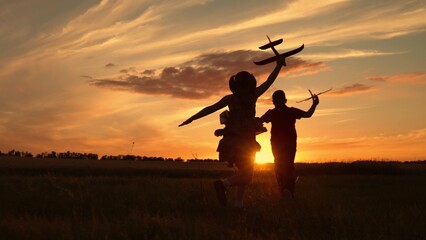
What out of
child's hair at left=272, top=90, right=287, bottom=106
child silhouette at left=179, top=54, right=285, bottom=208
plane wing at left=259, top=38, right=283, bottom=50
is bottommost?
child silhouette at left=179, top=54, right=285, bottom=208

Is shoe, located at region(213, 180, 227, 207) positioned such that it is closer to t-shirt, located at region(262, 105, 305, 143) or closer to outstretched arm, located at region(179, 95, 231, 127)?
outstretched arm, located at region(179, 95, 231, 127)

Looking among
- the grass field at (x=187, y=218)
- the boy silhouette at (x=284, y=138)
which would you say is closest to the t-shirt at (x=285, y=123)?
the boy silhouette at (x=284, y=138)

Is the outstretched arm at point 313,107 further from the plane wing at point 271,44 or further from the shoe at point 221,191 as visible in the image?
the shoe at point 221,191

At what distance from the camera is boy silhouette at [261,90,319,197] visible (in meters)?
10.1

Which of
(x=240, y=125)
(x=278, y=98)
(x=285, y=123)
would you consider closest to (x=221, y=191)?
(x=240, y=125)

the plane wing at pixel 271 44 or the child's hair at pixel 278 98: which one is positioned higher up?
the plane wing at pixel 271 44

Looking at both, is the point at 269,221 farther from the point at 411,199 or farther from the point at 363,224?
the point at 411,199

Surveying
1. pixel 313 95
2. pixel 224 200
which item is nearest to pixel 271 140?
pixel 313 95

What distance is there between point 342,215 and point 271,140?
3.76 metres

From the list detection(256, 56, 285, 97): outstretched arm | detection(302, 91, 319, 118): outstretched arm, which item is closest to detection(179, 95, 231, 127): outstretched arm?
detection(256, 56, 285, 97): outstretched arm

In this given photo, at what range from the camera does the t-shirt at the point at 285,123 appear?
403 inches

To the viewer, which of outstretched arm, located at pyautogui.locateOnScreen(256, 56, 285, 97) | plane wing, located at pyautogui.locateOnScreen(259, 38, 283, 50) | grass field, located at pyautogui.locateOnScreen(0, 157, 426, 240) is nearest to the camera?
grass field, located at pyautogui.locateOnScreen(0, 157, 426, 240)

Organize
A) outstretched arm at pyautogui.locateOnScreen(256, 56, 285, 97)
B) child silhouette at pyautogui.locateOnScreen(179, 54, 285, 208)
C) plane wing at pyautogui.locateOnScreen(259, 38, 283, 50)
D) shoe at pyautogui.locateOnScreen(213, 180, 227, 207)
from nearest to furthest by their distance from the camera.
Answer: shoe at pyautogui.locateOnScreen(213, 180, 227, 207) → child silhouette at pyautogui.locateOnScreen(179, 54, 285, 208) → plane wing at pyautogui.locateOnScreen(259, 38, 283, 50) → outstretched arm at pyautogui.locateOnScreen(256, 56, 285, 97)

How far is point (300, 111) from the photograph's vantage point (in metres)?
10.2
